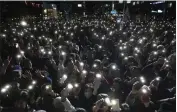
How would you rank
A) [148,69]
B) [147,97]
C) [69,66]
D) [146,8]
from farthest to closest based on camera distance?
[146,8] → [148,69] → [69,66] → [147,97]

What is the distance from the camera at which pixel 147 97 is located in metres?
9.93

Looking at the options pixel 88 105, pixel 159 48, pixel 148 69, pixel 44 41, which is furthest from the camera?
pixel 44 41

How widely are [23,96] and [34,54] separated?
941 cm

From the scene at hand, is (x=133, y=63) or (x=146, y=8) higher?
(x=133, y=63)

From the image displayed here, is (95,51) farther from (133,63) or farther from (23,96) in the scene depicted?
(23,96)

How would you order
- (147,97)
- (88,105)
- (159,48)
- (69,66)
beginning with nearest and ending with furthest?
(147,97) < (88,105) < (69,66) < (159,48)

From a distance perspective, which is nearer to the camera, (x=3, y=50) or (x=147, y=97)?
(x=147, y=97)

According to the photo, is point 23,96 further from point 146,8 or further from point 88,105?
point 146,8

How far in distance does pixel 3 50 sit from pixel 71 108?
35.6 ft

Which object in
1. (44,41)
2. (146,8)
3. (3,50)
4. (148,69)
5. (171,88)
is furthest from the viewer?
(146,8)

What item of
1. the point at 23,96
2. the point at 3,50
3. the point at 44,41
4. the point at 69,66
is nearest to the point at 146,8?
the point at 44,41

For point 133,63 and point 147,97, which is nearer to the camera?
point 147,97

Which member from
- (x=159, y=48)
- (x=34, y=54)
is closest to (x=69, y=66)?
(x=34, y=54)

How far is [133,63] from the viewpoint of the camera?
589 inches
